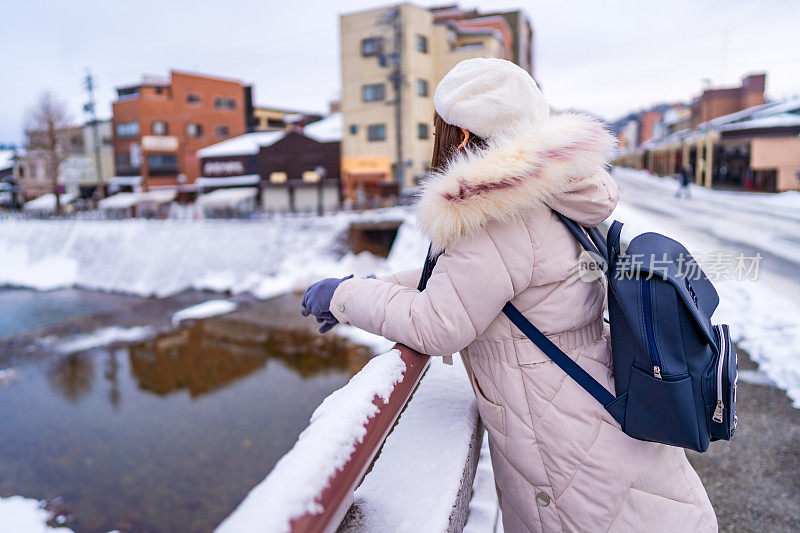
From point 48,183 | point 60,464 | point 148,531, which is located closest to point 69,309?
point 60,464

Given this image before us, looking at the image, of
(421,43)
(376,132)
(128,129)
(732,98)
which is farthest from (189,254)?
(732,98)

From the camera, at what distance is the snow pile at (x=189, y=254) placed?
2452 centimetres

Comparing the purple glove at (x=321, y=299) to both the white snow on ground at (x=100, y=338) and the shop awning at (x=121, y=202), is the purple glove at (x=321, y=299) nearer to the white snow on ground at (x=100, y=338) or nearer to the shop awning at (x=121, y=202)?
the white snow on ground at (x=100, y=338)

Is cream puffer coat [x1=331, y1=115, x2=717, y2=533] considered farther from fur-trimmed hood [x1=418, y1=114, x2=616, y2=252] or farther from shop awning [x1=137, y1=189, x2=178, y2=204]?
shop awning [x1=137, y1=189, x2=178, y2=204]

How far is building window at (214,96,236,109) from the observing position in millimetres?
46094

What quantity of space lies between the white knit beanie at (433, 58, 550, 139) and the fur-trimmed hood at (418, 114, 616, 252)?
0.20ft

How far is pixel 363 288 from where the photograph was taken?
1524 mm

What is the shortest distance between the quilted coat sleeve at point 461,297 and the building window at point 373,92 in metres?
30.9

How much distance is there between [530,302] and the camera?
4.72 feet

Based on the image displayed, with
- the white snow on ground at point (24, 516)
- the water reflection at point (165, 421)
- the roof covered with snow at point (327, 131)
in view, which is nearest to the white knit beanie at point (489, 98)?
the water reflection at point (165, 421)

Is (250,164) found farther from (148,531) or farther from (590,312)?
(590,312)

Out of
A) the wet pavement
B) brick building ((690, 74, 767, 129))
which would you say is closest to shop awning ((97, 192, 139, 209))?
the wet pavement

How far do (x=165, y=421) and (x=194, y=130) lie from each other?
37.7 m

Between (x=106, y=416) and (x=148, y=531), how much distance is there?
5419mm
